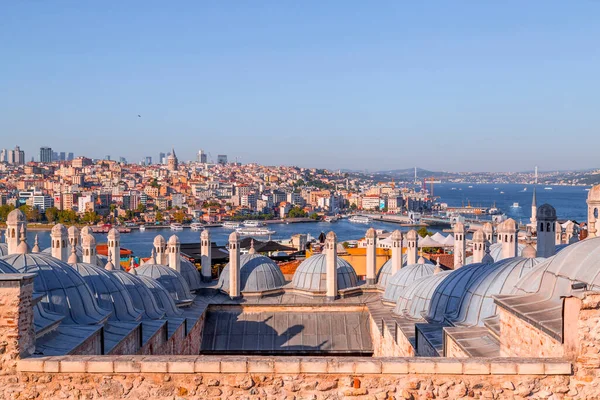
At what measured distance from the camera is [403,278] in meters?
13.0

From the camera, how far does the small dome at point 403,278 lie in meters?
12.8

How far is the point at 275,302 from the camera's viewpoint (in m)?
13.9

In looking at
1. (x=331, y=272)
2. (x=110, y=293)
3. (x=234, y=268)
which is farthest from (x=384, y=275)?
(x=110, y=293)

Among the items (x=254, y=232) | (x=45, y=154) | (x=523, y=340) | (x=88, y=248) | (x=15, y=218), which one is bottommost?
(x=254, y=232)

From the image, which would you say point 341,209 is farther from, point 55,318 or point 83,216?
point 55,318

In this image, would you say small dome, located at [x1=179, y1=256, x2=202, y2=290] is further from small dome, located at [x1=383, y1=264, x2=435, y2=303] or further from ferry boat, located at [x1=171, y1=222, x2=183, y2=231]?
ferry boat, located at [x1=171, y1=222, x2=183, y2=231]

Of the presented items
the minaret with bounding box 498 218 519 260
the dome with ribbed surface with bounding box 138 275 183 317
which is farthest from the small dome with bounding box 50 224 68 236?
the minaret with bounding box 498 218 519 260

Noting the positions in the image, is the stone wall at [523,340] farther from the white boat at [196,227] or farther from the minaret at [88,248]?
the white boat at [196,227]

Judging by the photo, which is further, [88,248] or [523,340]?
[88,248]

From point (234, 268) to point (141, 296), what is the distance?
461 cm

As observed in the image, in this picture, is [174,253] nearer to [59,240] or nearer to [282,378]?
[59,240]

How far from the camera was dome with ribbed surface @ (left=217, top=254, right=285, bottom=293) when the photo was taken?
14.9 meters

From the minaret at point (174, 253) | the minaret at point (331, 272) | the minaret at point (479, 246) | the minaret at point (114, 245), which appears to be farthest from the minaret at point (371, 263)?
the minaret at point (114, 245)

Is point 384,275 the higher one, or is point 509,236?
point 509,236
